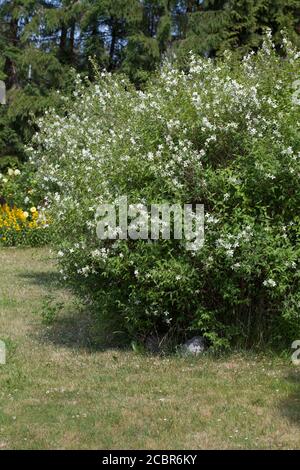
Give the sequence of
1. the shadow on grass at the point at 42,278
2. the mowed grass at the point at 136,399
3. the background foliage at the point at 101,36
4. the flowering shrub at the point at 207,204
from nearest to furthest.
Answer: the mowed grass at the point at 136,399
the flowering shrub at the point at 207,204
the shadow on grass at the point at 42,278
the background foliage at the point at 101,36

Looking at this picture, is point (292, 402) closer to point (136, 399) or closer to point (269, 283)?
point (269, 283)

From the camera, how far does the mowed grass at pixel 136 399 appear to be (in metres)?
4.03

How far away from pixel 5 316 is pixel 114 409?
314 centimetres

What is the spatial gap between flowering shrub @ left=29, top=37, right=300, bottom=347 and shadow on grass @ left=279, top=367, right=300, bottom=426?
437 millimetres

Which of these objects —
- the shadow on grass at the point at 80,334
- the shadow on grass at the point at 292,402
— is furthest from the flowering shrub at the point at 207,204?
the shadow on grass at the point at 292,402

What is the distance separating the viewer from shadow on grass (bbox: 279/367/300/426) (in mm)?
4367

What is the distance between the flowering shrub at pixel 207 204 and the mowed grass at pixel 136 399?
365 mm

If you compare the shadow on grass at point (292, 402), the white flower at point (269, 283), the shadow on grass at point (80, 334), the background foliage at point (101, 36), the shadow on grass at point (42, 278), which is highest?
the background foliage at point (101, 36)

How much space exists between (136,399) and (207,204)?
1592 millimetres

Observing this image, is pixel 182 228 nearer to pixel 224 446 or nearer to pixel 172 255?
pixel 172 255

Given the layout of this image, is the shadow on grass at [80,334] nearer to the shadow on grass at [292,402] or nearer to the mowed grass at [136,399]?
the mowed grass at [136,399]

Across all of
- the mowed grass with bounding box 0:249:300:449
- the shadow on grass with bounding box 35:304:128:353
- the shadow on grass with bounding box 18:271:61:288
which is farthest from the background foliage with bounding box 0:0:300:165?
the mowed grass with bounding box 0:249:300:449

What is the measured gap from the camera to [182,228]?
17.2ft
